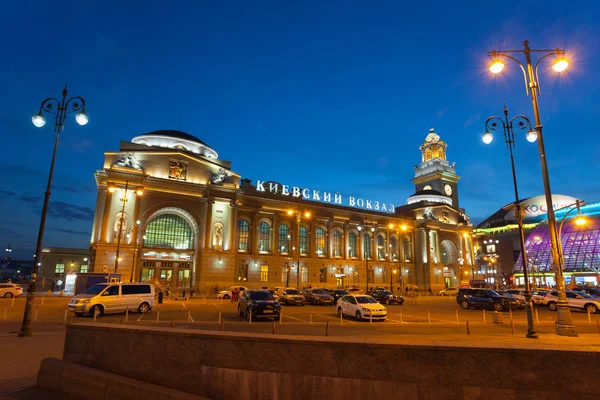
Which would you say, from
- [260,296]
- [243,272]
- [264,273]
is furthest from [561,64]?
[264,273]

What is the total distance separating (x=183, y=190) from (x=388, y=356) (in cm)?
5387

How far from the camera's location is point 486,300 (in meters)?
31.3

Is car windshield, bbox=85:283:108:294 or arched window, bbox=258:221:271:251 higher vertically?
arched window, bbox=258:221:271:251

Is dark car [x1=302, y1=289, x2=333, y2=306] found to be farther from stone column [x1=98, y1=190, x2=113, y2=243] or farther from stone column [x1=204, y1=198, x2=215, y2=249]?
stone column [x1=98, y1=190, x2=113, y2=243]

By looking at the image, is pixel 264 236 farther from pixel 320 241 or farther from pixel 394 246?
pixel 394 246

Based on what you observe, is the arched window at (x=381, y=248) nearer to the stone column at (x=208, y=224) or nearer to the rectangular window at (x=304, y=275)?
the rectangular window at (x=304, y=275)

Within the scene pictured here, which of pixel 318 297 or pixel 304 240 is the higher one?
pixel 304 240

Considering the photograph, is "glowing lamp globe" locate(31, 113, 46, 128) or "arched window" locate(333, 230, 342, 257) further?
"arched window" locate(333, 230, 342, 257)

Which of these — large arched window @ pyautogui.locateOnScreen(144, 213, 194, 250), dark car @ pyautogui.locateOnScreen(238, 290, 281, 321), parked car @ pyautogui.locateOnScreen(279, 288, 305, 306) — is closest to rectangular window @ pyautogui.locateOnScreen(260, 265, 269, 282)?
large arched window @ pyautogui.locateOnScreen(144, 213, 194, 250)

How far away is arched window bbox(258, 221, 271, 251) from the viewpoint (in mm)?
64062

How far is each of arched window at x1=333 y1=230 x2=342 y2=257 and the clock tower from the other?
3959cm

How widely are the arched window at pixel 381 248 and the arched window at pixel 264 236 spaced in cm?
2609

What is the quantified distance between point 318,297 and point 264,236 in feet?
96.4

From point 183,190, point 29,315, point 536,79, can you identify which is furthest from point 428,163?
point 29,315
